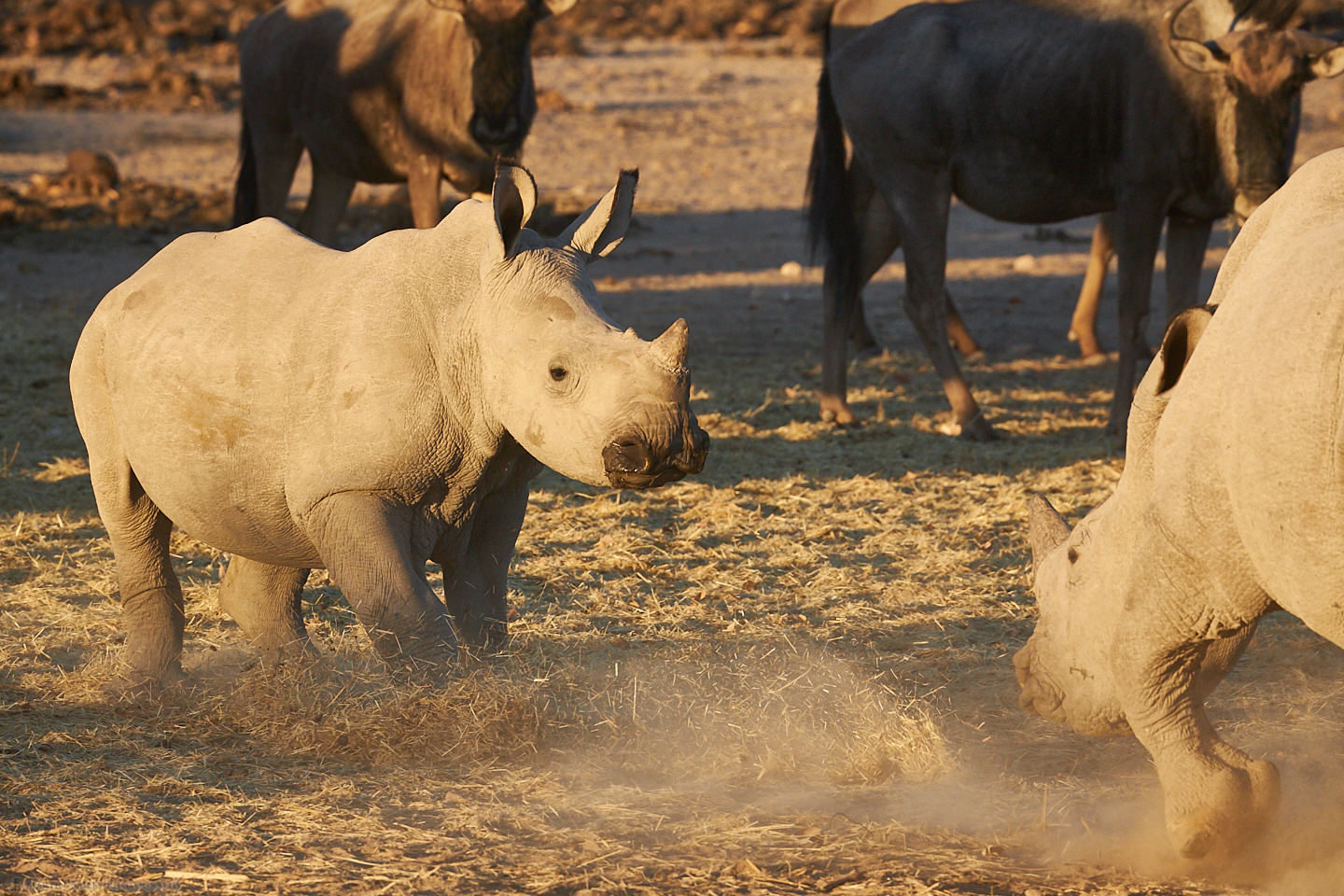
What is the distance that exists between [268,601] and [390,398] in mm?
971

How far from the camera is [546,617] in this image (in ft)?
16.8

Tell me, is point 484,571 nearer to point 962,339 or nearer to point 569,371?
point 569,371

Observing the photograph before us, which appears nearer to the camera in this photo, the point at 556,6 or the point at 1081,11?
the point at 1081,11

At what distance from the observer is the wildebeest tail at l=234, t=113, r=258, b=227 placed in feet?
33.7

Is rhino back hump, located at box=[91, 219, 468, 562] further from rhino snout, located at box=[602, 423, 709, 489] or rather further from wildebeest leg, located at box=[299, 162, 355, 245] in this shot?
wildebeest leg, located at box=[299, 162, 355, 245]

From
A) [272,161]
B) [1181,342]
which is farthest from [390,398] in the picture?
[272,161]

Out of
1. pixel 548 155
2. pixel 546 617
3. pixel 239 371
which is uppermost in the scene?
pixel 239 371

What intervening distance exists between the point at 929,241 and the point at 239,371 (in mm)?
4716

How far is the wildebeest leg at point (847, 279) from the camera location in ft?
27.0

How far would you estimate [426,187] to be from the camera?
9.09m

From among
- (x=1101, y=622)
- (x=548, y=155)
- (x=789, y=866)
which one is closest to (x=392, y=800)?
(x=789, y=866)

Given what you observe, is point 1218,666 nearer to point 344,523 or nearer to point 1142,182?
point 344,523

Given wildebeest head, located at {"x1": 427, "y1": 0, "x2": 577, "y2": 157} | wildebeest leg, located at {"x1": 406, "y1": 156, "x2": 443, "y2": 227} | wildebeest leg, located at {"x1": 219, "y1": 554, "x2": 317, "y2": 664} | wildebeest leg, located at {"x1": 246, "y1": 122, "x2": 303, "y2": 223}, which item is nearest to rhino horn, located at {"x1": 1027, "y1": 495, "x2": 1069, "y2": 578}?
wildebeest leg, located at {"x1": 219, "y1": 554, "x2": 317, "y2": 664}

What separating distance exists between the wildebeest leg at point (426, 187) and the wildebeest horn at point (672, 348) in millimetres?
5686
